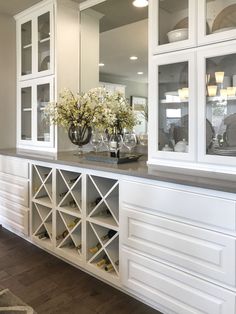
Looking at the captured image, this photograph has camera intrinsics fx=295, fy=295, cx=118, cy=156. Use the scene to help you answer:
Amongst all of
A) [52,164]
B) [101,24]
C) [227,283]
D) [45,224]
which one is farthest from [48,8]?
[227,283]

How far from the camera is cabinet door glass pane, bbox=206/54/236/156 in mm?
1785

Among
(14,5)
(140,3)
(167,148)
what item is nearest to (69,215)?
(167,148)

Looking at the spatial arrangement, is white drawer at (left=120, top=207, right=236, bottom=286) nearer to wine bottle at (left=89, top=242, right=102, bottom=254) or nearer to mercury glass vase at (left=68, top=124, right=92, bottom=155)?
wine bottle at (left=89, top=242, right=102, bottom=254)

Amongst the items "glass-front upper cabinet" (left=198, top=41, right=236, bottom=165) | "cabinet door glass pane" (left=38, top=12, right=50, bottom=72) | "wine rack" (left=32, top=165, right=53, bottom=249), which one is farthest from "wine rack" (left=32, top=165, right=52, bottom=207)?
"glass-front upper cabinet" (left=198, top=41, right=236, bottom=165)

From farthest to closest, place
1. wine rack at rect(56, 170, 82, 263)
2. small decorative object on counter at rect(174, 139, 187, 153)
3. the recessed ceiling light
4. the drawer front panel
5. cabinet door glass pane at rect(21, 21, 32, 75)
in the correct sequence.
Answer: cabinet door glass pane at rect(21, 21, 32, 75) → the recessed ceiling light → wine rack at rect(56, 170, 82, 263) → small decorative object on counter at rect(174, 139, 187, 153) → the drawer front panel

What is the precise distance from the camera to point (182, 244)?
5.51ft

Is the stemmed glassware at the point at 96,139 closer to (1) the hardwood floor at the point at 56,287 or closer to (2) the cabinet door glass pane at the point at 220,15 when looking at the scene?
(1) the hardwood floor at the point at 56,287

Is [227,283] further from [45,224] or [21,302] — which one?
[45,224]

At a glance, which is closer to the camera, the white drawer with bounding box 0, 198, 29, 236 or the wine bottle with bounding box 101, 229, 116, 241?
the wine bottle with bounding box 101, 229, 116, 241

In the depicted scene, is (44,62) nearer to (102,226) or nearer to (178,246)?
(102,226)

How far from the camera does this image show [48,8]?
2973mm

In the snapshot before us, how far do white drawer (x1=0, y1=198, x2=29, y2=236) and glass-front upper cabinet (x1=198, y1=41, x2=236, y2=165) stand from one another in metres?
1.86

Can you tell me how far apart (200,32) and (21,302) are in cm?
209

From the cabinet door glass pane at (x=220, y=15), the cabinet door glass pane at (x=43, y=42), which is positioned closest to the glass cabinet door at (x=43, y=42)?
the cabinet door glass pane at (x=43, y=42)
